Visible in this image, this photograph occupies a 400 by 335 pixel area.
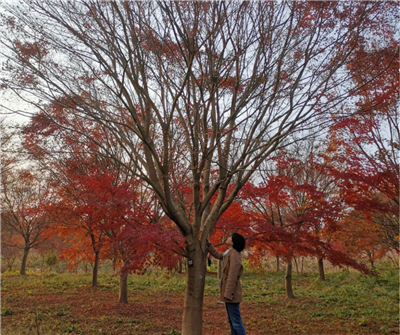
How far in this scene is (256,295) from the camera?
41.3 feet

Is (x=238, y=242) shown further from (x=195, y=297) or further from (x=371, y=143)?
(x=371, y=143)

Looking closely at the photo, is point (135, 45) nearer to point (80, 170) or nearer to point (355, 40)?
point (355, 40)

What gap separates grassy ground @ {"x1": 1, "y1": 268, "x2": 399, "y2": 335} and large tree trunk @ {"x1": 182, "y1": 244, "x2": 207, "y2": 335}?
1.21 metres

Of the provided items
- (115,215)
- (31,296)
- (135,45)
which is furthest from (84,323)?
(135,45)

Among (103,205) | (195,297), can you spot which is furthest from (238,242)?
(103,205)

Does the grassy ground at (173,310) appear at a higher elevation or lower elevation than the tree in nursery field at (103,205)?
lower

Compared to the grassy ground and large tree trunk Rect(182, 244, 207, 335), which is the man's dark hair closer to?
large tree trunk Rect(182, 244, 207, 335)

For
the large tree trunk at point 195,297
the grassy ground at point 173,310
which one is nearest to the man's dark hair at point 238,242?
the large tree trunk at point 195,297

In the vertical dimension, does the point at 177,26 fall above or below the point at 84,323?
A: above

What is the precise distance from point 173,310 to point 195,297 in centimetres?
435

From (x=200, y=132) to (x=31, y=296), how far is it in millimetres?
9608

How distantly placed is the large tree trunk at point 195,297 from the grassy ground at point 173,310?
47.7 inches

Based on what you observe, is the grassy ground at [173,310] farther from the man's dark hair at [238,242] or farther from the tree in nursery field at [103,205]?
the man's dark hair at [238,242]

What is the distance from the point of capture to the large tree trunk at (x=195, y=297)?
524 centimetres
